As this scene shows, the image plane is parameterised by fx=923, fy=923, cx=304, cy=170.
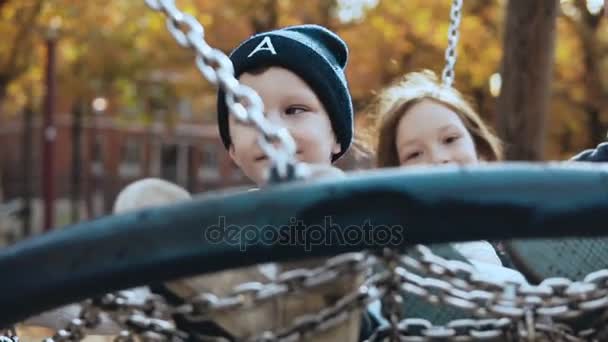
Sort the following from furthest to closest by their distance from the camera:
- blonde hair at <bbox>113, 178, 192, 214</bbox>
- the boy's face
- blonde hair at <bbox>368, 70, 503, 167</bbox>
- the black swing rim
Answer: blonde hair at <bbox>368, 70, 503, 167</bbox>
the boy's face
blonde hair at <bbox>113, 178, 192, 214</bbox>
the black swing rim

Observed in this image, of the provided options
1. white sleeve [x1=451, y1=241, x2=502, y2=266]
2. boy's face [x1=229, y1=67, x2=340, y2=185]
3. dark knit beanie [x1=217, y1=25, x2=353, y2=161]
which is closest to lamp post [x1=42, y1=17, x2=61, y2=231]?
dark knit beanie [x1=217, y1=25, x2=353, y2=161]

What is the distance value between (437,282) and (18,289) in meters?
0.35

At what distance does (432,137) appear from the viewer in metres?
1.94

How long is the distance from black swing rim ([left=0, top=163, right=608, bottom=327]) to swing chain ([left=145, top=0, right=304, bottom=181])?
0.04 meters

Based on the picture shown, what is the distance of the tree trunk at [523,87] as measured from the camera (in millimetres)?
3756

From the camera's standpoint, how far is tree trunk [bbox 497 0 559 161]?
376cm

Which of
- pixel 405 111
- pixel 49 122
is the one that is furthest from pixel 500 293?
pixel 49 122

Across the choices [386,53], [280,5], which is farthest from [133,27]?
[386,53]

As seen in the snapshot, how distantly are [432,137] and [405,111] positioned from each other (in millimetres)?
128

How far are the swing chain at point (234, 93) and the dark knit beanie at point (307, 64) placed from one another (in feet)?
1.97

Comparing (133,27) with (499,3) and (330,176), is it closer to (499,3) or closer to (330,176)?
(499,3)

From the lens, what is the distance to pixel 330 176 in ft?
2.35

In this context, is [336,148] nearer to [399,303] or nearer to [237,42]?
[399,303]

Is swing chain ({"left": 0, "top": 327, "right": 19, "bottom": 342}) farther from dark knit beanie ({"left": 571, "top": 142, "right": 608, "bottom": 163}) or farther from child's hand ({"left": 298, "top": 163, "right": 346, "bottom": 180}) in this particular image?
dark knit beanie ({"left": 571, "top": 142, "right": 608, "bottom": 163})
